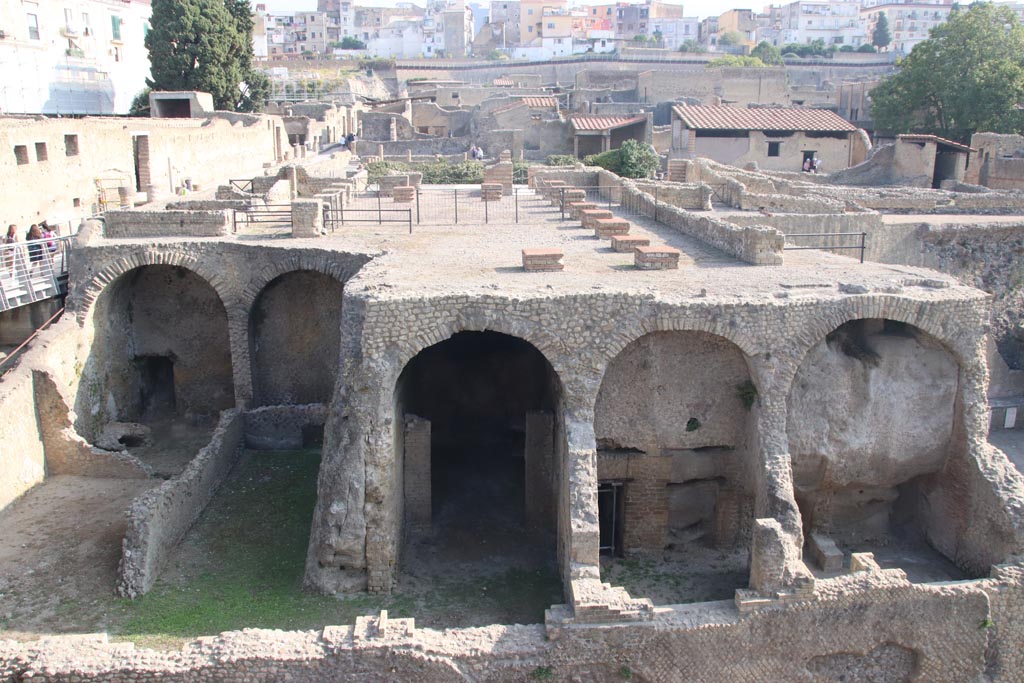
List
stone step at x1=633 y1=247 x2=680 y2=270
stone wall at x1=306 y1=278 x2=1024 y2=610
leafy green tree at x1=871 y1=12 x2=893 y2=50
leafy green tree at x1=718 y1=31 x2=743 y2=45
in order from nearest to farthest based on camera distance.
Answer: stone wall at x1=306 y1=278 x2=1024 y2=610 < stone step at x1=633 y1=247 x2=680 y2=270 < leafy green tree at x1=871 y1=12 x2=893 y2=50 < leafy green tree at x1=718 y1=31 x2=743 y2=45

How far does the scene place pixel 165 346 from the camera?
20.4 meters

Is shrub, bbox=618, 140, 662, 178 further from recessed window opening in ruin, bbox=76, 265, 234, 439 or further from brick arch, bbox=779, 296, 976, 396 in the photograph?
brick arch, bbox=779, 296, 976, 396

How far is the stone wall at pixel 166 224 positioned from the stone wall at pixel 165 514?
454 centimetres

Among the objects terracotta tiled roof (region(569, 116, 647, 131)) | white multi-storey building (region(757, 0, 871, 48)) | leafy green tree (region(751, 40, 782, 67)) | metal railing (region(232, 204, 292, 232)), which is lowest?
metal railing (region(232, 204, 292, 232))

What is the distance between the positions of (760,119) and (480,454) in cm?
A: 2652

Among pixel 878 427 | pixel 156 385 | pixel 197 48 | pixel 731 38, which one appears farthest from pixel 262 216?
pixel 731 38

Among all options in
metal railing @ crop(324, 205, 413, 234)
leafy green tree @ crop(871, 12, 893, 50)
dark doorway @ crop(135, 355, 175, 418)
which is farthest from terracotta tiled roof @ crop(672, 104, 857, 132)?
leafy green tree @ crop(871, 12, 893, 50)

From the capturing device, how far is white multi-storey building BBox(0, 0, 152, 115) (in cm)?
3688

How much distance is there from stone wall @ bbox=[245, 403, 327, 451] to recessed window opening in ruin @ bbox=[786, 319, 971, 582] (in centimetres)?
956

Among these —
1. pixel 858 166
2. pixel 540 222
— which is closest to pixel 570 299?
pixel 540 222

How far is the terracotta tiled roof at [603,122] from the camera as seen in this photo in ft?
147

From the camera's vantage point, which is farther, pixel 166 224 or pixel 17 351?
pixel 166 224

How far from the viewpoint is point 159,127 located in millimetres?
31125

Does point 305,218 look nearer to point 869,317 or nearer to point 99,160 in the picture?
point 99,160
